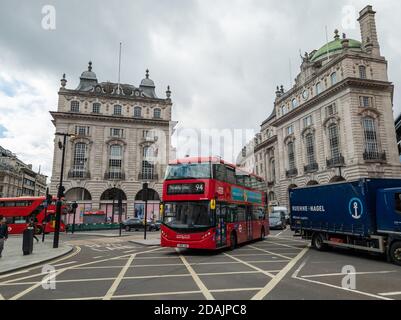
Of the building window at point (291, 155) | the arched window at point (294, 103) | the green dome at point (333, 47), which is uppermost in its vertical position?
the green dome at point (333, 47)

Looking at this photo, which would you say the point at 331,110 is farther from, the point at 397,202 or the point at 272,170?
the point at 397,202

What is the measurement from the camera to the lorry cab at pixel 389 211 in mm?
10891

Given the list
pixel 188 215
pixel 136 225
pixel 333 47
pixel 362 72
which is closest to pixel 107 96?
pixel 136 225

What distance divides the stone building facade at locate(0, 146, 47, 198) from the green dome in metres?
86.8

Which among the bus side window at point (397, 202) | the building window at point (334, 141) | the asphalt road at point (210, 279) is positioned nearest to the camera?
the asphalt road at point (210, 279)

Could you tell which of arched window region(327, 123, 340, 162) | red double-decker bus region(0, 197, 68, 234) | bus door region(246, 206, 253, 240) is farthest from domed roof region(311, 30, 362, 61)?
red double-decker bus region(0, 197, 68, 234)

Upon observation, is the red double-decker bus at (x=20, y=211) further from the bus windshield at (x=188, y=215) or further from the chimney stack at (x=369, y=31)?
the chimney stack at (x=369, y=31)

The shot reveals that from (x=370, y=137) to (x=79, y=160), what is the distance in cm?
4369

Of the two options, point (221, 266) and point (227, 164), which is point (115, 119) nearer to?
point (227, 164)

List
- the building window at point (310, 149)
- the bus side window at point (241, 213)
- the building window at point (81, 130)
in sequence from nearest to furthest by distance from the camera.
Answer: the bus side window at point (241, 213) < the building window at point (310, 149) < the building window at point (81, 130)

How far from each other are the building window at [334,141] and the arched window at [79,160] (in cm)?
3831

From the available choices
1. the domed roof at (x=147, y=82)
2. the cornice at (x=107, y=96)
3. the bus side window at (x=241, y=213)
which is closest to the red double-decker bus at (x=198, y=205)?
the bus side window at (x=241, y=213)

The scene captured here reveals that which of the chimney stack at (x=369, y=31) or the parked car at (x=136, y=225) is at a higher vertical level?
the chimney stack at (x=369, y=31)

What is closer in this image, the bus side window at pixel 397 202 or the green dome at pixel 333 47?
the bus side window at pixel 397 202
